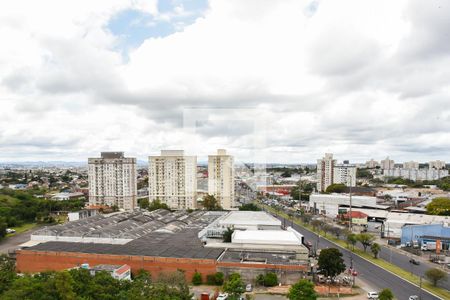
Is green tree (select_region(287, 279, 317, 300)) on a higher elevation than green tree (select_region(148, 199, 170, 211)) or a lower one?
higher

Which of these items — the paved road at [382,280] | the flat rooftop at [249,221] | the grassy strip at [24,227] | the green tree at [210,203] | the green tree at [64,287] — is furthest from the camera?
the green tree at [210,203]

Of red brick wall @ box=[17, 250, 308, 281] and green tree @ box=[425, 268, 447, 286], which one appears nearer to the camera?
green tree @ box=[425, 268, 447, 286]

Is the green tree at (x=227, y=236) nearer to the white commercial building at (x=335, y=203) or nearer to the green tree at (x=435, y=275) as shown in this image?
the green tree at (x=435, y=275)

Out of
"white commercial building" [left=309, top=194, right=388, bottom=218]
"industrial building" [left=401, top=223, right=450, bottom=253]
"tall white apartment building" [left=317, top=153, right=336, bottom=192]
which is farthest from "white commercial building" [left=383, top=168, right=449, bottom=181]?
"industrial building" [left=401, top=223, right=450, bottom=253]

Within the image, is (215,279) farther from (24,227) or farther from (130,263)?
(24,227)

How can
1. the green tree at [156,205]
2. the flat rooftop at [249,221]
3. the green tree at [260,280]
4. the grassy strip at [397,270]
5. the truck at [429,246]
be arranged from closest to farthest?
the grassy strip at [397,270]
the green tree at [260,280]
the truck at [429,246]
the flat rooftop at [249,221]
the green tree at [156,205]

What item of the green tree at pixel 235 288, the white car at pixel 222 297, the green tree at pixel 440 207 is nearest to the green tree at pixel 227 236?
the white car at pixel 222 297

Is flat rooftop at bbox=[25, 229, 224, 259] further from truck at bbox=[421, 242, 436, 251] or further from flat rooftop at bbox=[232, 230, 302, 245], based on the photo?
truck at bbox=[421, 242, 436, 251]
